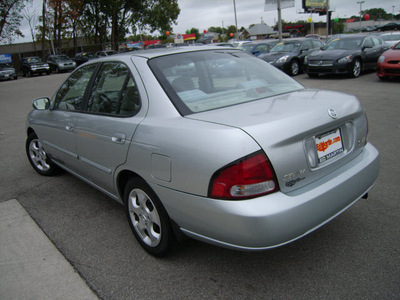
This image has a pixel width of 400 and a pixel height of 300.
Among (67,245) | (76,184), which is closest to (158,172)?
(67,245)

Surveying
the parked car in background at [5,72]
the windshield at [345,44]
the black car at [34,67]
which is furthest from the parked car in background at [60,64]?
the windshield at [345,44]

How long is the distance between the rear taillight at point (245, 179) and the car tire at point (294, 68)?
1317 cm

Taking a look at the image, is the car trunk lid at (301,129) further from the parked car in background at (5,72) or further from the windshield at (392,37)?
the parked car in background at (5,72)

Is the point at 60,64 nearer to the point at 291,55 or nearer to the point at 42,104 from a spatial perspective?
the point at 291,55

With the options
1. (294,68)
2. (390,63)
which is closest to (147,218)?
(390,63)

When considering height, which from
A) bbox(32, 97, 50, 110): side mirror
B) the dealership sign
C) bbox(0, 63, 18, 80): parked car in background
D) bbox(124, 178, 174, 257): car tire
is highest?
the dealership sign

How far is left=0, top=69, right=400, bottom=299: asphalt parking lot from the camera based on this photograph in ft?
7.50

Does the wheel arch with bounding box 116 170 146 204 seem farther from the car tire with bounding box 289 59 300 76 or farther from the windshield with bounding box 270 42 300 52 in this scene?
the windshield with bounding box 270 42 300 52

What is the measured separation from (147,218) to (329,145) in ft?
4.68

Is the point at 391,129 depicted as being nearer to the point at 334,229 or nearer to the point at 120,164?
the point at 334,229

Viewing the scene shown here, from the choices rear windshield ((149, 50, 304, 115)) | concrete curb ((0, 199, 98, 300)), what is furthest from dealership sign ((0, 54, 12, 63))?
rear windshield ((149, 50, 304, 115))

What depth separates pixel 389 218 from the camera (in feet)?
9.96

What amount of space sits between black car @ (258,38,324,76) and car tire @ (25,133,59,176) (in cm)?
1094

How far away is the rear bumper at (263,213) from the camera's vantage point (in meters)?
1.98
